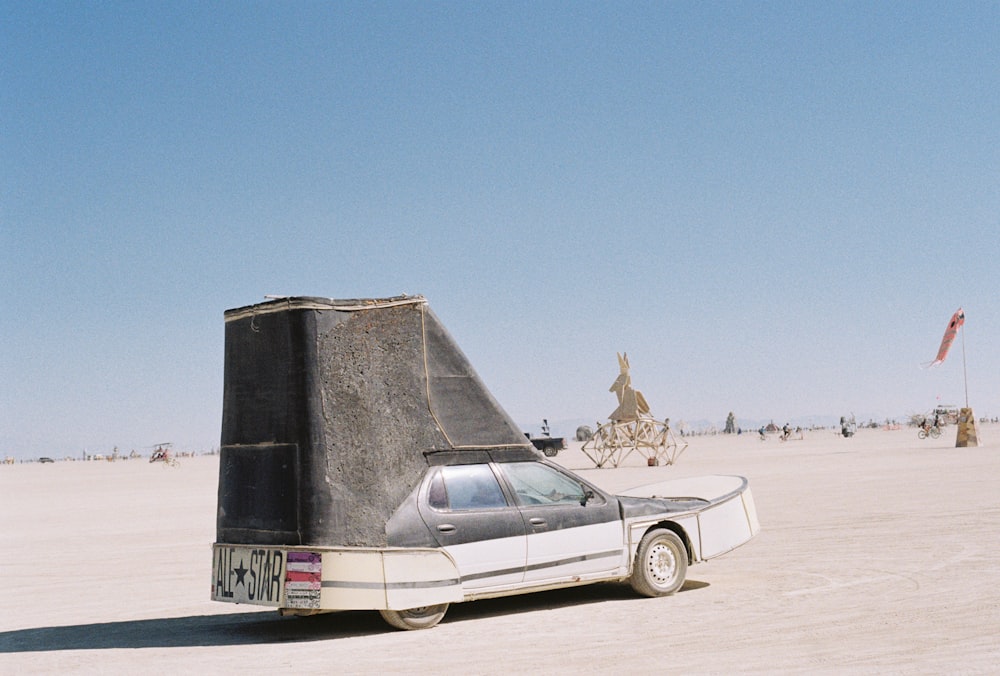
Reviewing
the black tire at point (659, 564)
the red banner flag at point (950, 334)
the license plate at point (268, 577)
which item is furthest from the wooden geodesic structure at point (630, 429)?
the license plate at point (268, 577)

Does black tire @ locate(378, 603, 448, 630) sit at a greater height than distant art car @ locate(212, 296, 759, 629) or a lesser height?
lesser

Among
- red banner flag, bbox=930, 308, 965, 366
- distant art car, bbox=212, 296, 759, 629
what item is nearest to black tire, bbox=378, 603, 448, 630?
distant art car, bbox=212, 296, 759, 629

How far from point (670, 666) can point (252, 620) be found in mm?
4756

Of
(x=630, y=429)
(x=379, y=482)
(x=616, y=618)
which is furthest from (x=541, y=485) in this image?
(x=630, y=429)

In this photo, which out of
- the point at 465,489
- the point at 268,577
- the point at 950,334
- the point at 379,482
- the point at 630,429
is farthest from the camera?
the point at 950,334

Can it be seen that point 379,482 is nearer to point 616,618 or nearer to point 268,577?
point 268,577

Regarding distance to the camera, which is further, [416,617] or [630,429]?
[630,429]

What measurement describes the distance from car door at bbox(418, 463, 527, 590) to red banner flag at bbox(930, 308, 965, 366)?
1863 inches

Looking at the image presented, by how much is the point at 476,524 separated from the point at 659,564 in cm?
221

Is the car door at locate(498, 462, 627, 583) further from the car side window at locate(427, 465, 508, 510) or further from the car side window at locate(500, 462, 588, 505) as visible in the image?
the car side window at locate(427, 465, 508, 510)

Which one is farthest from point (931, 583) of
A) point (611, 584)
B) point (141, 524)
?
point (141, 524)

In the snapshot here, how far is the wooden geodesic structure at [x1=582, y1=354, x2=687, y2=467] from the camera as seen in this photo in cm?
4278

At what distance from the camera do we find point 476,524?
9719mm

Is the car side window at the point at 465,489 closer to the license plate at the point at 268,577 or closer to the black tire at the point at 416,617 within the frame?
the black tire at the point at 416,617
